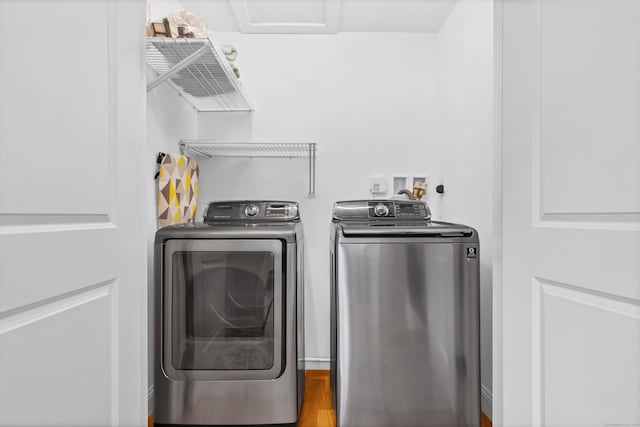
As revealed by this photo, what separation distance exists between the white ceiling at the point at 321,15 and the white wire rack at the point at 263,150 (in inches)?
31.0

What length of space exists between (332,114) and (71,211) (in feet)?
6.70

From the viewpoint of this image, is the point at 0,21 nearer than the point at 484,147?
Yes

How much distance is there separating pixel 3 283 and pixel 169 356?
1.27m

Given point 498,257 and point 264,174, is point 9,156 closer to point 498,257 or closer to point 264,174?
point 498,257

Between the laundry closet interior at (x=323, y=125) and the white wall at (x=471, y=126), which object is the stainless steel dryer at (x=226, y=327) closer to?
the laundry closet interior at (x=323, y=125)

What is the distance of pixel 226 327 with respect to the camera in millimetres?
1676

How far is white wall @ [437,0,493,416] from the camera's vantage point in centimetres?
186

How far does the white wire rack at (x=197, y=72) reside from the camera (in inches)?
62.4

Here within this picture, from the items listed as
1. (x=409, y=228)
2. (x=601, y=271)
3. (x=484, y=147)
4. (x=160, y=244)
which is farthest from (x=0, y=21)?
(x=484, y=147)

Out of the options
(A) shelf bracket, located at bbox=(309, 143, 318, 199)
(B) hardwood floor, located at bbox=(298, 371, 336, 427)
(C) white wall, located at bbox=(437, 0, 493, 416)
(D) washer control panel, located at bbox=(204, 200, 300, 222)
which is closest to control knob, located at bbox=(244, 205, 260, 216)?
(D) washer control panel, located at bbox=(204, 200, 300, 222)

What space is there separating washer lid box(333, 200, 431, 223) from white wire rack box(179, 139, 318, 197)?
1.71 feet

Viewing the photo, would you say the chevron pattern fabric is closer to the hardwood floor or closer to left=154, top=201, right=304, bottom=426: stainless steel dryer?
left=154, top=201, right=304, bottom=426: stainless steel dryer

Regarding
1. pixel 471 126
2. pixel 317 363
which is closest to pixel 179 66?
pixel 471 126

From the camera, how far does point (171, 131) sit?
215 centimetres
